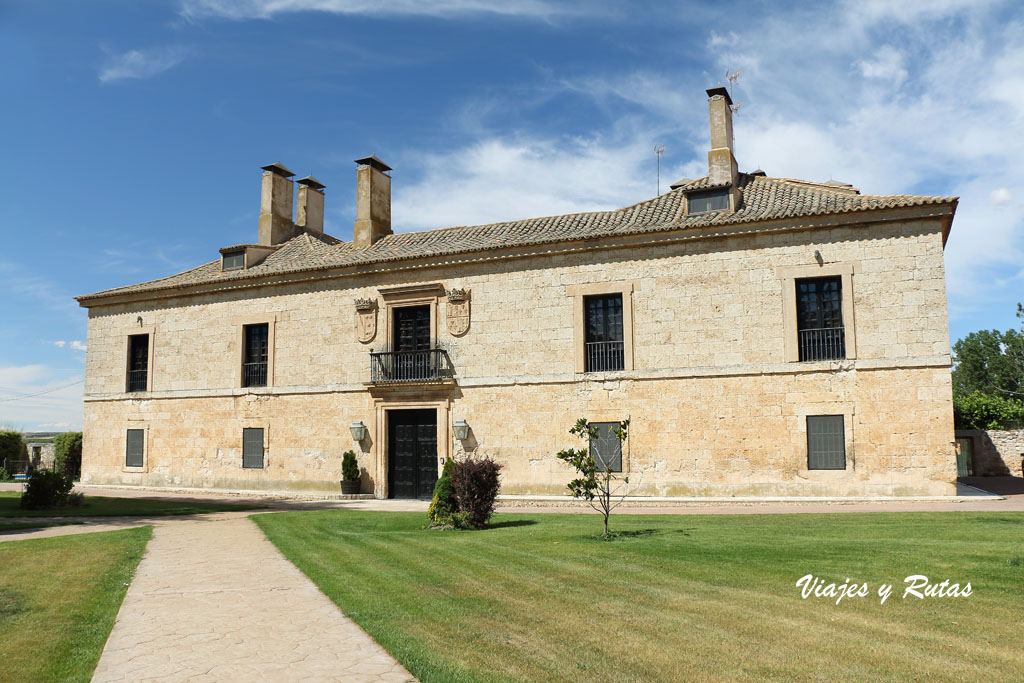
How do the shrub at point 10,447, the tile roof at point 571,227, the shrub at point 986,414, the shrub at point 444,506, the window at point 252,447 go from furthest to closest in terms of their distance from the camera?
the shrub at point 986,414 → the shrub at point 10,447 → the window at point 252,447 → the tile roof at point 571,227 → the shrub at point 444,506

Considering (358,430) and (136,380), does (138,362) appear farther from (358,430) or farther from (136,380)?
(358,430)

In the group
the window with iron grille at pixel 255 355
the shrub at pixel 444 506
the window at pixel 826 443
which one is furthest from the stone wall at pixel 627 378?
the shrub at pixel 444 506

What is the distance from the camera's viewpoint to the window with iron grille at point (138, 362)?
85.7 feet

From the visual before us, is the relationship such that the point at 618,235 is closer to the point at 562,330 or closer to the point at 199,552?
the point at 562,330

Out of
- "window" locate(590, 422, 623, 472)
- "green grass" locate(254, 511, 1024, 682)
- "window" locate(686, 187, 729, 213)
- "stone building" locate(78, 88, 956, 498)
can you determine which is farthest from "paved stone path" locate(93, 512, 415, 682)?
"window" locate(686, 187, 729, 213)

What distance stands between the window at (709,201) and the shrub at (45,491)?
1654 cm

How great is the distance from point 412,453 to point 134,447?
10.8 m

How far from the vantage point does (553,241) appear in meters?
20.1

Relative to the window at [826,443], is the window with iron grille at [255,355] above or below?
above

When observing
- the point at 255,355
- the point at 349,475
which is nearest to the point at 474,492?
the point at 349,475

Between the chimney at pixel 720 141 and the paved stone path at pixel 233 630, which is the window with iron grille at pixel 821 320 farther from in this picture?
the paved stone path at pixel 233 630

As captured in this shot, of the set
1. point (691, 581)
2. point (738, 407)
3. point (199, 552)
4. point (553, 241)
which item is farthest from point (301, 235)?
point (691, 581)

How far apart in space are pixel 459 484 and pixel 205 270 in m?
18.2

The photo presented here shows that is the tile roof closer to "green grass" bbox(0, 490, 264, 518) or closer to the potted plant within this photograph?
the potted plant
